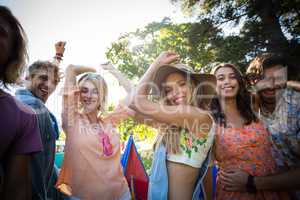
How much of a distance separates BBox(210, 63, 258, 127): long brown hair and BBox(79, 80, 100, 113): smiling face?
145cm

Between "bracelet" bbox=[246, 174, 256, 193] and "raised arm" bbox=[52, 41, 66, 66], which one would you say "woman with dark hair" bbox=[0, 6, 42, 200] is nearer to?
"bracelet" bbox=[246, 174, 256, 193]

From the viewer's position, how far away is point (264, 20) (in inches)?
304

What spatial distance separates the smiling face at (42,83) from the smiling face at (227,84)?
193 cm

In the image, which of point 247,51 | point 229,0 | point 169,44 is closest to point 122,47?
point 169,44

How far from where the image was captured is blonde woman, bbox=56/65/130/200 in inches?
88.5

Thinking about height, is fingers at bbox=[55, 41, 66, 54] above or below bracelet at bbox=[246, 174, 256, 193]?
above

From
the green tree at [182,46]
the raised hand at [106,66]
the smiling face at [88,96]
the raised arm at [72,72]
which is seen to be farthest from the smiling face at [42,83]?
the green tree at [182,46]

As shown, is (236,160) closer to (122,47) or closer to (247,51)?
(247,51)

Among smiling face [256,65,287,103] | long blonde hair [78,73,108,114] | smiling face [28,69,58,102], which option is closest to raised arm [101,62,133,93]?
long blonde hair [78,73,108,114]

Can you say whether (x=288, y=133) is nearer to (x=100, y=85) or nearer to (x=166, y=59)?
(x=166, y=59)

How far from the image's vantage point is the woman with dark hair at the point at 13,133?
44.9 inches

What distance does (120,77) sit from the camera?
86.2 inches

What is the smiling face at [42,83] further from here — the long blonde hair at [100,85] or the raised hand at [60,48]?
the raised hand at [60,48]

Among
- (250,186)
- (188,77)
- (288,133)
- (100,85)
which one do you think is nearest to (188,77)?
(188,77)
